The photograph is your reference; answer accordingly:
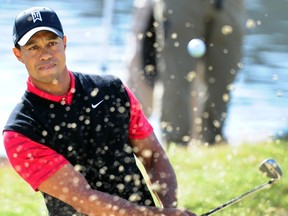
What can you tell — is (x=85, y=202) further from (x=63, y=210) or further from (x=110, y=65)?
(x=110, y=65)

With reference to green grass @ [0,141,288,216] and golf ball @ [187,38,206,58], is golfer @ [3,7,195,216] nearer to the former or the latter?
green grass @ [0,141,288,216]

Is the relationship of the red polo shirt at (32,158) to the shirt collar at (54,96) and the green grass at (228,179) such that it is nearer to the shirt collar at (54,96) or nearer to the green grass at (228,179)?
the shirt collar at (54,96)

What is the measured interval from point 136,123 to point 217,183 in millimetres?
2652

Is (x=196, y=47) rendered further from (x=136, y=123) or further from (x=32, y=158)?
(x=32, y=158)

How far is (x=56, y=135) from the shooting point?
5074 mm

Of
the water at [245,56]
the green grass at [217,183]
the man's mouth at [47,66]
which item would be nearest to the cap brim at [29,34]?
the man's mouth at [47,66]

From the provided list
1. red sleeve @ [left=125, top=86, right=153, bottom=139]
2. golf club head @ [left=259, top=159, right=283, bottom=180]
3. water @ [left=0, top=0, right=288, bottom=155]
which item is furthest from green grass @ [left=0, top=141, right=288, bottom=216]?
red sleeve @ [left=125, top=86, right=153, bottom=139]

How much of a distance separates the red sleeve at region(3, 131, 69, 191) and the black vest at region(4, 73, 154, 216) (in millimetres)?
34

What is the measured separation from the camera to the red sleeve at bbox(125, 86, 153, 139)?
539cm

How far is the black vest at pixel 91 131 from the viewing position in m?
5.07

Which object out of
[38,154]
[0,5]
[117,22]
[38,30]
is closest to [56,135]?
[38,154]

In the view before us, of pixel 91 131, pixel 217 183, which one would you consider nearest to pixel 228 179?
pixel 217 183

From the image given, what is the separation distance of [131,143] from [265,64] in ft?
24.6

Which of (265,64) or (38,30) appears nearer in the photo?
(38,30)
